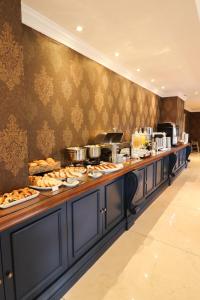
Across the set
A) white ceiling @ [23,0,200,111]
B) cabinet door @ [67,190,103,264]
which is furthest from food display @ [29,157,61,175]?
white ceiling @ [23,0,200,111]

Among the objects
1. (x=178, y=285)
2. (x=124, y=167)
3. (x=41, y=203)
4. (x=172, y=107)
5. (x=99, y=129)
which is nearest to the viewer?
(x=41, y=203)

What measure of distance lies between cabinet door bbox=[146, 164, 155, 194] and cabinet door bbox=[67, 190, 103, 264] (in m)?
1.43

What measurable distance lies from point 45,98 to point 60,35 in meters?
0.85

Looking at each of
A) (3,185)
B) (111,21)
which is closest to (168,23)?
(111,21)

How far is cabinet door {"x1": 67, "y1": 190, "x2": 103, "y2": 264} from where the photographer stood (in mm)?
1652

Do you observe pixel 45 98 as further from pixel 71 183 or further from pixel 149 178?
pixel 149 178

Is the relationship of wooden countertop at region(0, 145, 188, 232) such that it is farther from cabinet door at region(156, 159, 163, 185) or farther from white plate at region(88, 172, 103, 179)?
cabinet door at region(156, 159, 163, 185)

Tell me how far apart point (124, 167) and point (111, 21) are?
5.70 ft

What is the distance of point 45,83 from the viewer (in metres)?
2.34

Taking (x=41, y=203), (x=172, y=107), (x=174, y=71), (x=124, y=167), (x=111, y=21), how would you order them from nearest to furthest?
(x=41, y=203) → (x=111, y=21) → (x=124, y=167) → (x=174, y=71) → (x=172, y=107)

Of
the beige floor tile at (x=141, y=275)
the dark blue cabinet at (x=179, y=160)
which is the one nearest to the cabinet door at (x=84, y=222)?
the beige floor tile at (x=141, y=275)

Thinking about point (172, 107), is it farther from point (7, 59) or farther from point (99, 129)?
point (7, 59)

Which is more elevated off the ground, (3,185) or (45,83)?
(45,83)

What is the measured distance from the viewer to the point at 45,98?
7.71 ft
